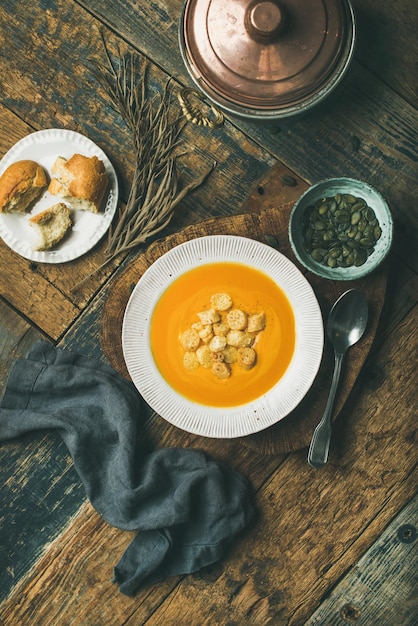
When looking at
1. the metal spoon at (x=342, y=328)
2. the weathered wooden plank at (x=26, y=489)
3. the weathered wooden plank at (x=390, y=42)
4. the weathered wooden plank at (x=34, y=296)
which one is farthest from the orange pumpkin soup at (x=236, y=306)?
the weathered wooden plank at (x=390, y=42)

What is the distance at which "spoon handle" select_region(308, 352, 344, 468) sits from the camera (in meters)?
1.54

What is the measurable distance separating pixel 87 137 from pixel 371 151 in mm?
818

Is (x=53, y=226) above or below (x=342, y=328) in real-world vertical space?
below

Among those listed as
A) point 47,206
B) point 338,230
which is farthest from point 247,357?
point 47,206

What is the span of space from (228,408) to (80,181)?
2.38 feet

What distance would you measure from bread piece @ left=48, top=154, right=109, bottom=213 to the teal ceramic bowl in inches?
21.3

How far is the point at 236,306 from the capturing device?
1561 millimetres

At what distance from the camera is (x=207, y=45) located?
1.37m

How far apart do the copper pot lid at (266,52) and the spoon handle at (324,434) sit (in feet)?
2.22

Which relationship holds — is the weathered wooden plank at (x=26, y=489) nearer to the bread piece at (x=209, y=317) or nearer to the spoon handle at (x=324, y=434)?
the bread piece at (x=209, y=317)

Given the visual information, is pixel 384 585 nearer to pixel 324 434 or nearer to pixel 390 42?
pixel 324 434

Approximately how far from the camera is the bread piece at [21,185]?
1.58 metres

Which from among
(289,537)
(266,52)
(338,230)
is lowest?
(289,537)

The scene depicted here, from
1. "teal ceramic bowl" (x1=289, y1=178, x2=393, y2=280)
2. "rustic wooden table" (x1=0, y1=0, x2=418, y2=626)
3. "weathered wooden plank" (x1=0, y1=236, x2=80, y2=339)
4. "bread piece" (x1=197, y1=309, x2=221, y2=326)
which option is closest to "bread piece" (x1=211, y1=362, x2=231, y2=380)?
"bread piece" (x1=197, y1=309, x2=221, y2=326)
